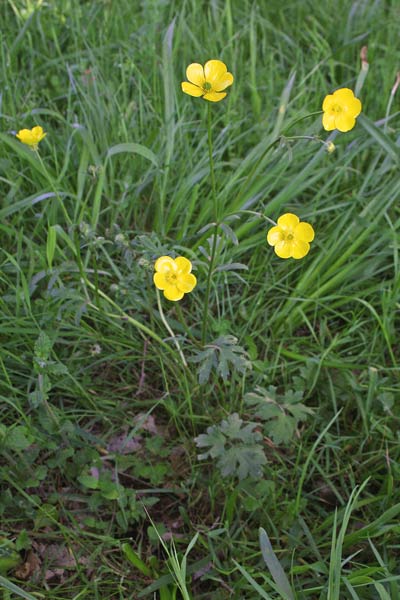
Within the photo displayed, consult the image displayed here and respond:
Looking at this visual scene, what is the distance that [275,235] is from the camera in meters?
1.54

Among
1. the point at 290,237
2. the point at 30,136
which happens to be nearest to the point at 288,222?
the point at 290,237

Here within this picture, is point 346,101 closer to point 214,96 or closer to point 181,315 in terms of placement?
point 214,96

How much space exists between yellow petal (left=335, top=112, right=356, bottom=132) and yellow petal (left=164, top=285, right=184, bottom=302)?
0.55 m

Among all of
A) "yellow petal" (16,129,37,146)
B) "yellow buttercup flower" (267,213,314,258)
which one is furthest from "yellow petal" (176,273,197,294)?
"yellow petal" (16,129,37,146)

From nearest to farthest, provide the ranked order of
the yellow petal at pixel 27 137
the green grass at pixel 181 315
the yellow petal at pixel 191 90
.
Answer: the yellow petal at pixel 191 90 → the green grass at pixel 181 315 → the yellow petal at pixel 27 137

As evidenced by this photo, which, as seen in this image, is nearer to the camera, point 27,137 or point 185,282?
point 185,282

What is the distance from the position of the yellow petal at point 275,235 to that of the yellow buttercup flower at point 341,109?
0.27 m

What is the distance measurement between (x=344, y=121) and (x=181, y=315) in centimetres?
63

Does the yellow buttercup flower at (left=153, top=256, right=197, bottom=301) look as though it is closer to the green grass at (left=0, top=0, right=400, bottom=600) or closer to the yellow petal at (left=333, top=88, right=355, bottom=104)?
the green grass at (left=0, top=0, right=400, bottom=600)

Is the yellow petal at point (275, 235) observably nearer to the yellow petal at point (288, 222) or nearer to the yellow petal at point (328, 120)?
the yellow petal at point (288, 222)

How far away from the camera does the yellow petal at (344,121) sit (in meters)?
1.53

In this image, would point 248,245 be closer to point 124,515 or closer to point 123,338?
point 123,338

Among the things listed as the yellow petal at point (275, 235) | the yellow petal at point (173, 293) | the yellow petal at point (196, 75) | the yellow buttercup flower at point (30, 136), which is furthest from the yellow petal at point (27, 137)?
the yellow petal at point (275, 235)

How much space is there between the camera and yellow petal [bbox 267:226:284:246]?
1.54 m
